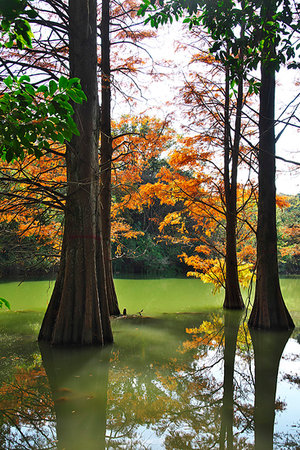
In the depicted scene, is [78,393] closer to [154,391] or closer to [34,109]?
[154,391]

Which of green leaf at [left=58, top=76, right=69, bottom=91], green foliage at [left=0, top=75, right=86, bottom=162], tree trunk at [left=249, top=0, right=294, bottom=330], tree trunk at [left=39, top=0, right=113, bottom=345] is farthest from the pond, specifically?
green leaf at [left=58, top=76, right=69, bottom=91]

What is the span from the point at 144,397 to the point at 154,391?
0.17 m

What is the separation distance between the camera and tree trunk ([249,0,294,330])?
7.19m

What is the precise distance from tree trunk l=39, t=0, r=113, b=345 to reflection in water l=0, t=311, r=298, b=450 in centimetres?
35

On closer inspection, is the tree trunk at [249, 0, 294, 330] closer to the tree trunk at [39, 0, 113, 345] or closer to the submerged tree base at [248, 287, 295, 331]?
the submerged tree base at [248, 287, 295, 331]

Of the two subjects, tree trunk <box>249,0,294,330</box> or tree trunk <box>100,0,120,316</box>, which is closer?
tree trunk <box>249,0,294,330</box>

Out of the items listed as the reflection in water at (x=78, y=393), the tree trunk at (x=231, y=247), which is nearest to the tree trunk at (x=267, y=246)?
the tree trunk at (x=231, y=247)

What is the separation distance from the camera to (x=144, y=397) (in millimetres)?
3703

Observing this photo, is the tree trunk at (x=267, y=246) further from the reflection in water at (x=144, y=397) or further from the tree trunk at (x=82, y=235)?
the tree trunk at (x=82, y=235)

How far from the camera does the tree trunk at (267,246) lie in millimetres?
7191

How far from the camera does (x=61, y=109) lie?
1679 millimetres

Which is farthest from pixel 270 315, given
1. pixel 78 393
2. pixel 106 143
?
pixel 106 143

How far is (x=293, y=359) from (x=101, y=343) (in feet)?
8.93

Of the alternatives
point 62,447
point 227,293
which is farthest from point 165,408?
point 227,293
